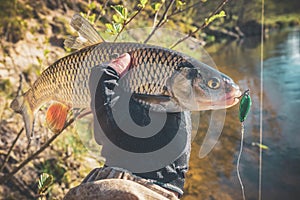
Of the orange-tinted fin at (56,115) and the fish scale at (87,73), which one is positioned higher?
the fish scale at (87,73)

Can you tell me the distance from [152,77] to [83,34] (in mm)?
351

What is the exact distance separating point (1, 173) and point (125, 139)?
6.56 ft

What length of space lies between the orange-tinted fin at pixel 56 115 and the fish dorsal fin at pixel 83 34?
26 centimetres

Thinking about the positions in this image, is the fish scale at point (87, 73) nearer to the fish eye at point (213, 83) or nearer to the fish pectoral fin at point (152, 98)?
the fish pectoral fin at point (152, 98)

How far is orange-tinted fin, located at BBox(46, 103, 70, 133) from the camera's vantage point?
1.44 m

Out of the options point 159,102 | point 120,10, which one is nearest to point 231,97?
point 159,102

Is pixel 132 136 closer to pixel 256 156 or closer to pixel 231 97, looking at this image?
pixel 231 97

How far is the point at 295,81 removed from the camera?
7430mm

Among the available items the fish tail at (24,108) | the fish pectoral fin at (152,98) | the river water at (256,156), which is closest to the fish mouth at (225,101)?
the fish pectoral fin at (152,98)

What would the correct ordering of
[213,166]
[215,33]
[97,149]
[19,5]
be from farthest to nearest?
[215,33]
[19,5]
[213,166]
[97,149]

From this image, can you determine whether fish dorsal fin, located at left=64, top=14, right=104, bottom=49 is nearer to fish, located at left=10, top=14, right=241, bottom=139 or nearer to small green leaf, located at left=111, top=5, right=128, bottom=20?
fish, located at left=10, top=14, right=241, bottom=139

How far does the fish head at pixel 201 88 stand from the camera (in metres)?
1.16

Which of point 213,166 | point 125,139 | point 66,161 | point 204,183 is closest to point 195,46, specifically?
point 125,139

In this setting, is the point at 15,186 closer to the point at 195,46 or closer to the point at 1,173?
the point at 1,173
